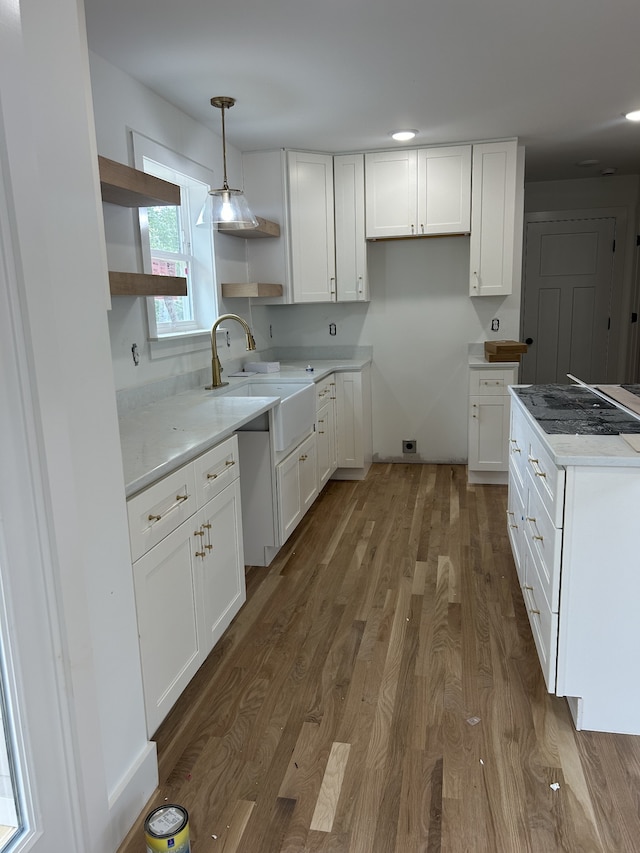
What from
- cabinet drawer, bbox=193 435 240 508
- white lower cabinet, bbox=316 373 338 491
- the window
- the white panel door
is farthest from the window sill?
the white panel door

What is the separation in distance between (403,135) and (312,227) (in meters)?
0.90

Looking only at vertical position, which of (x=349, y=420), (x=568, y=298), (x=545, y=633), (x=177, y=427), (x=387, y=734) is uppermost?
(x=568, y=298)

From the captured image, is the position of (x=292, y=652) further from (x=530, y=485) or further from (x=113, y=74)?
(x=113, y=74)

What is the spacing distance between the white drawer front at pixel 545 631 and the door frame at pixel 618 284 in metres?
4.30

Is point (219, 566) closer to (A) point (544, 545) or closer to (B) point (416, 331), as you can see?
(A) point (544, 545)

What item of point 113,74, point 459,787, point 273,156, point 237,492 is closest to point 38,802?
point 459,787

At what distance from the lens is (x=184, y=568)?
205 centimetres

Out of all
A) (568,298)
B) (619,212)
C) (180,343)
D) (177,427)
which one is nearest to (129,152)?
(180,343)

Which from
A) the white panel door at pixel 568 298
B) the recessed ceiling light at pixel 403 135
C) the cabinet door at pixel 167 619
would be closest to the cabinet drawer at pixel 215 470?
the cabinet door at pixel 167 619

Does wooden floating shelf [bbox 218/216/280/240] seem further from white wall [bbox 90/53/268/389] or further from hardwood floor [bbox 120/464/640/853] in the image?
hardwood floor [bbox 120/464/640/853]

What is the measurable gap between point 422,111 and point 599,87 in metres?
A: 0.94

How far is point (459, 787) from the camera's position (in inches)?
69.4

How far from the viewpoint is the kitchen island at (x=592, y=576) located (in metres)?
1.83

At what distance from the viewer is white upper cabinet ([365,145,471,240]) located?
4430 mm
